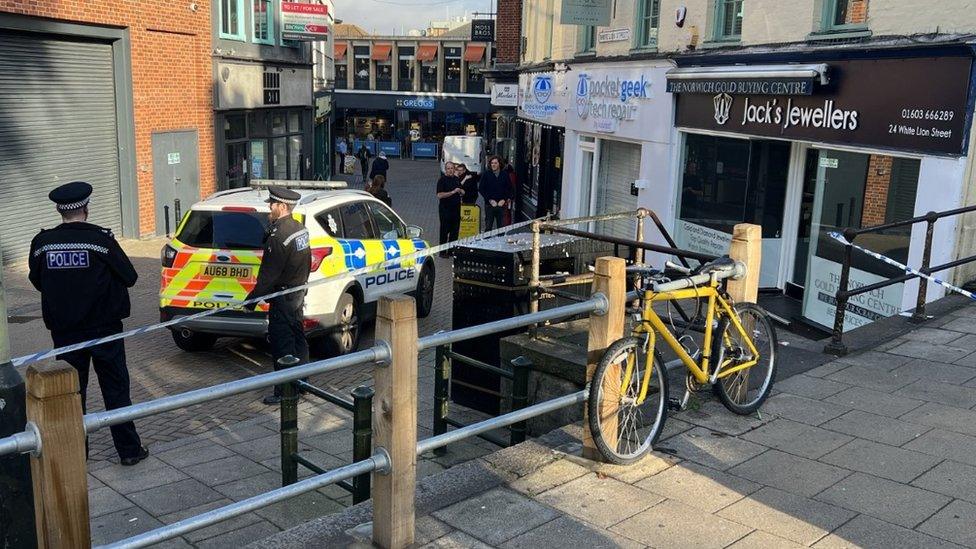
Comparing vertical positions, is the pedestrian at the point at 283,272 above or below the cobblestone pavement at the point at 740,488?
above

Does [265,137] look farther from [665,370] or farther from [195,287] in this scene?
[665,370]

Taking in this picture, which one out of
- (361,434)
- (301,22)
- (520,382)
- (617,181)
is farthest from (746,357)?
(301,22)

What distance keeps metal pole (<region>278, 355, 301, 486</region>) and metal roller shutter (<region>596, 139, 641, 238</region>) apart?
10738 millimetres

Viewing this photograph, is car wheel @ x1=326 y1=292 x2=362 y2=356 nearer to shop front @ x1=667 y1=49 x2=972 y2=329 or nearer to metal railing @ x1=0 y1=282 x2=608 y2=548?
shop front @ x1=667 y1=49 x2=972 y2=329

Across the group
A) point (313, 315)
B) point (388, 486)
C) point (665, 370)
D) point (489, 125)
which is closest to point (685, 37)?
point (313, 315)

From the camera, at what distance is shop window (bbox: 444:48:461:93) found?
5922cm

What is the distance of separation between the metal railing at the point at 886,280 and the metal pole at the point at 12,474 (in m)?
6.12

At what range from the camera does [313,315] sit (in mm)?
9117

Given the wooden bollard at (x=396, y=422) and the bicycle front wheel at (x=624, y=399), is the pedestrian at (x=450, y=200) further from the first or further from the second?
the wooden bollard at (x=396, y=422)

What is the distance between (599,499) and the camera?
15.3 ft

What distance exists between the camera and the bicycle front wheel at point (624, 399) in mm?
4809

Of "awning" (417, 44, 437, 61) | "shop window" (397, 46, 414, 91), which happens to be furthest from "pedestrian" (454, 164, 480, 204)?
"shop window" (397, 46, 414, 91)

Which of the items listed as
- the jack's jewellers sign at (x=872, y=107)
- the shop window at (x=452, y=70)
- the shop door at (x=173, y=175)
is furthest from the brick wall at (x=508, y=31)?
the shop window at (x=452, y=70)

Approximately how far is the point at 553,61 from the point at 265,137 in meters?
9.04
